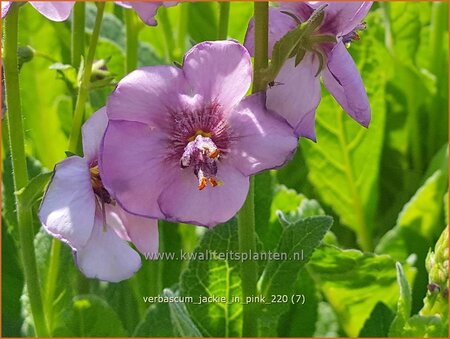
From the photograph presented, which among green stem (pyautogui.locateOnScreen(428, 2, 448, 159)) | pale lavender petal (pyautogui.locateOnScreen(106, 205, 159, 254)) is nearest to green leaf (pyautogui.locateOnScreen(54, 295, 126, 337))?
pale lavender petal (pyautogui.locateOnScreen(106, 205, 159, 254))

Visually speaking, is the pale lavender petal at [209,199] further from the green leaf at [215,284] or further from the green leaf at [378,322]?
the green leaf at [378,322]

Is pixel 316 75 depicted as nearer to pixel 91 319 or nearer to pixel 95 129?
pixel 95 129

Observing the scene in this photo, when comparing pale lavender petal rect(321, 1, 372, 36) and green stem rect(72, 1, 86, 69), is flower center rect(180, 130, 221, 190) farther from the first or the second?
green stem rect(72, 1, 86, 69)

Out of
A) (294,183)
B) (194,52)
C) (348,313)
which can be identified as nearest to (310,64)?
(194,52)

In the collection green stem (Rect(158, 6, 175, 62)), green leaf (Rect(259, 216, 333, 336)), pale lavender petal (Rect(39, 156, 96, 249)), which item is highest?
pale lavender petal (Rect(39, 156, 96, 249))

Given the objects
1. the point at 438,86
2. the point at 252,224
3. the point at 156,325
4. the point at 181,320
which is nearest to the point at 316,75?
the point at 252,224

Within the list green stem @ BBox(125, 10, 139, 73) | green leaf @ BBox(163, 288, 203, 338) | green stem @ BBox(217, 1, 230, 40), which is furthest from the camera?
green stem @ BBox(125, 10, 139, 73)

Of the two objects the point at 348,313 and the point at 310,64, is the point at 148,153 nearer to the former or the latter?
the point at 310,64
